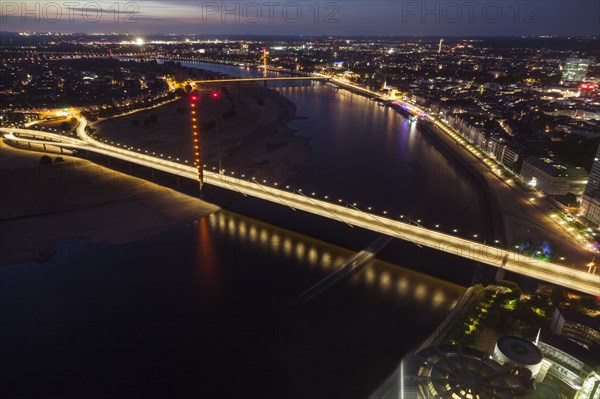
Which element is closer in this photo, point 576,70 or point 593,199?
point 593,199

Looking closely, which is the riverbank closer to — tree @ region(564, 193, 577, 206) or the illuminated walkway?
tree @ region(564, 193, 577, 206)

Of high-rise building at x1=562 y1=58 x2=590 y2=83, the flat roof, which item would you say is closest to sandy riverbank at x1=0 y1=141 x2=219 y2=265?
the flat roof

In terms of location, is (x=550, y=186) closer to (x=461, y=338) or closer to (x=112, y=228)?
(x=461, y=338)

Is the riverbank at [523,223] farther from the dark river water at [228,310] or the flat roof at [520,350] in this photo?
the flat roof at [520,350]

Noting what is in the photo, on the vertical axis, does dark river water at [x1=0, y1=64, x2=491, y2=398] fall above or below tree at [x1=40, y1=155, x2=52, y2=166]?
below

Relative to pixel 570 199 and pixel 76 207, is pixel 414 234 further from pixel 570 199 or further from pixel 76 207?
pixel 76 207

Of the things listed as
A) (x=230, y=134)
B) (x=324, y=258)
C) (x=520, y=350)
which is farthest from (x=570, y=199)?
(x=230, y=134)

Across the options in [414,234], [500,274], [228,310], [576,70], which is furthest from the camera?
[576,70]

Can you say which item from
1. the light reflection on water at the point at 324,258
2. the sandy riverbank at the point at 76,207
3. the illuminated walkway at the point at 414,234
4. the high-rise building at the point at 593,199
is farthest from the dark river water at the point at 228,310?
the high-rise building at the point at 593,199
